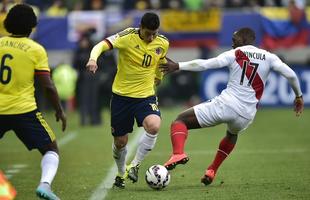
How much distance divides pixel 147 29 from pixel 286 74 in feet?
6.02

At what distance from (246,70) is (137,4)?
1662 cm

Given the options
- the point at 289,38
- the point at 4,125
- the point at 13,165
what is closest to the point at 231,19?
the point at 289,38

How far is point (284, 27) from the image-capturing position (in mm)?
26812

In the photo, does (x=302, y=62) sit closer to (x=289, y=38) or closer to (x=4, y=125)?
(x=289, y=38)

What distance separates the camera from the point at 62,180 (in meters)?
12.3

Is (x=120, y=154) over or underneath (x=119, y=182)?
over

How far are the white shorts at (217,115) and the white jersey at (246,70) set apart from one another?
0.06 m

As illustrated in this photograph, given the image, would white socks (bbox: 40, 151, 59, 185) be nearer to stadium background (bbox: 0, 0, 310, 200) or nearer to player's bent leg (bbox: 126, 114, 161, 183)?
player's bent leg (bbox: 126, 114, 161, 183)

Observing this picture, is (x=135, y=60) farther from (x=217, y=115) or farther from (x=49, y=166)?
(x=49, y=166)

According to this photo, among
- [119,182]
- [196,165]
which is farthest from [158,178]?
[196,165]

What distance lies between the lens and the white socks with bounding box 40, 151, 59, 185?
9.38 m

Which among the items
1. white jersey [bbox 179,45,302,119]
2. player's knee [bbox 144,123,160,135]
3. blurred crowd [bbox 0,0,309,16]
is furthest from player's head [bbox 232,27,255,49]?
blurred crowd [bbox 0,0,309,16]

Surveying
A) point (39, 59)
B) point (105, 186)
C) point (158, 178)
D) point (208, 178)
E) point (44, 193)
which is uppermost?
point (39, 59)

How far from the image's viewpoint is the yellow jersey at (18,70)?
9.37 m
